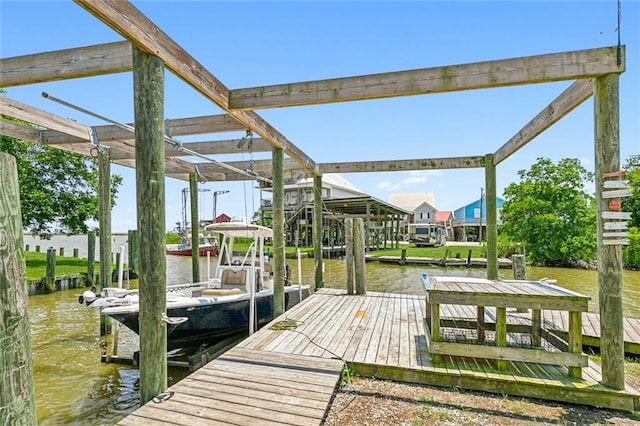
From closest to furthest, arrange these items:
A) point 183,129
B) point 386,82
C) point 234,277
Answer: point 386,82
point 183,129
point 234,277

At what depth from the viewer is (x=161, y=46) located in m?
3.19

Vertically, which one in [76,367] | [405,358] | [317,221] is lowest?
[76,367]

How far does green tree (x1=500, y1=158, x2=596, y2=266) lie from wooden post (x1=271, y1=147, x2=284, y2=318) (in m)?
18.4

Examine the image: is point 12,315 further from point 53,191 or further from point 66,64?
point 53,191

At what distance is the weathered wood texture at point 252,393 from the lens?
9.37 ft

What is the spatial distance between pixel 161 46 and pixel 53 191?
19421 mm

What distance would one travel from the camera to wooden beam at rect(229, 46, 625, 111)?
3365mm

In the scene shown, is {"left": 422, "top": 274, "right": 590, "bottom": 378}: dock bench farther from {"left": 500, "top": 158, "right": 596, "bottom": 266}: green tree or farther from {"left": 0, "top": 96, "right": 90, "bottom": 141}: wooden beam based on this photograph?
{"left": 500, "top": 158, "right": 596, "bottom": 266}: green tree

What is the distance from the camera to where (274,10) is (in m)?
5.30

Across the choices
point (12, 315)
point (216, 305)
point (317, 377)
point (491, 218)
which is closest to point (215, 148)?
point (216, 305)

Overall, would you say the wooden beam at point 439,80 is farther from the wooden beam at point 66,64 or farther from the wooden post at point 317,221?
the wooden post at point 317,221

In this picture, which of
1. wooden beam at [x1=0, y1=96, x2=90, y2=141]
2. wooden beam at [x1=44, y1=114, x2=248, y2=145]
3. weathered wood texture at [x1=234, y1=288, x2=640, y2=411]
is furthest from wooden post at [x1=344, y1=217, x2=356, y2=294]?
wooden beam at [x1=0, y1=96, x2=90, y2=141]

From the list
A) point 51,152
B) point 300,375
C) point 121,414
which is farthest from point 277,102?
point 51,152

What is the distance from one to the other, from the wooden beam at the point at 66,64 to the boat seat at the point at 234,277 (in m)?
4.43
